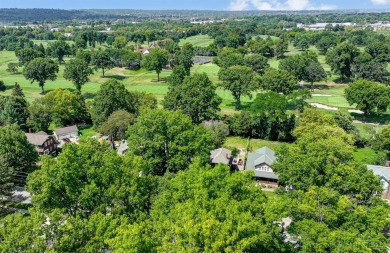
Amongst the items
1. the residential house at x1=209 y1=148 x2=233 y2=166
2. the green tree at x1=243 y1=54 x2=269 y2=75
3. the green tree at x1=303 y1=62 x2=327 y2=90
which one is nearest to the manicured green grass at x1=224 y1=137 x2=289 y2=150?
the residential house at x1=209 y1=148 x2=233 y2=166

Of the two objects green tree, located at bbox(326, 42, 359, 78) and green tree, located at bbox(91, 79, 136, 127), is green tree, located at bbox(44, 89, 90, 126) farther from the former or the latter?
green tree, located at bbox(326, 42, 359, 78)

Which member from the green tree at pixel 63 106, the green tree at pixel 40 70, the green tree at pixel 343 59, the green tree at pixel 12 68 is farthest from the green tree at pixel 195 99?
the green tree at pixel 12 68

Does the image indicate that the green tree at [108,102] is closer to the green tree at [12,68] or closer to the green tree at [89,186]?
the green tree at [89,186]

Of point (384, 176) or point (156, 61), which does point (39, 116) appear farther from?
point (384, 176)

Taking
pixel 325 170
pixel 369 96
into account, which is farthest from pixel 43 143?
pixel 369 96

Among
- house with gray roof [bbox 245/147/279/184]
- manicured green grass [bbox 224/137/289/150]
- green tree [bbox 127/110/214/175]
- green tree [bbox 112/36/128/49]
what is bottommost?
manicured green grass [bbox 224/137/289/150]

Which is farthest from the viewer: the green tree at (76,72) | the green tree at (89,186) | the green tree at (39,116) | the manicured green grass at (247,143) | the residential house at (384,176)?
the green tree at (76,72)
